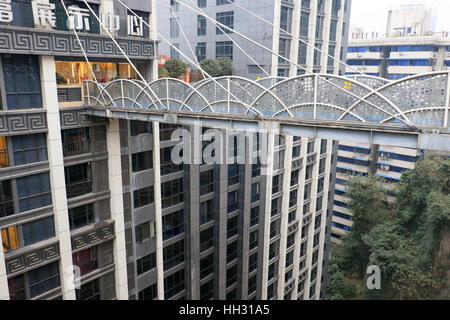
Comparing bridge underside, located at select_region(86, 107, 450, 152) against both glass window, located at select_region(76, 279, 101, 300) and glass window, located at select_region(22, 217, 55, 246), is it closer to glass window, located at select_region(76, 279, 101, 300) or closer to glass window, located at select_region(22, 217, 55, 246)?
glass window, located at select_region(22, 217, 55, 246)

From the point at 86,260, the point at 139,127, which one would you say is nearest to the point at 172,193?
the point at 139,127

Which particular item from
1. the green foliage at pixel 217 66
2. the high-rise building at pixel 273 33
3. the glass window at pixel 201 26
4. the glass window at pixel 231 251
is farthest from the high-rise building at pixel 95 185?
the glass window at pixel 201 26

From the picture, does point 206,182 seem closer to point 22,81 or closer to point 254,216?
point 254,216

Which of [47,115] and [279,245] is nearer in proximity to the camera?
[47,115]

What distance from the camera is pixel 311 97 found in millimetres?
9227

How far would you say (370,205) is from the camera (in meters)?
38.4

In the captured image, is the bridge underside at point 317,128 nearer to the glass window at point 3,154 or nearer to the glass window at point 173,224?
the glass window at point 3,154

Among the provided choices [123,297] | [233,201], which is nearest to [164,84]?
[123,297]

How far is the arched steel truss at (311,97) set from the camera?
769 cm

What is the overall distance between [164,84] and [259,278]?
19294 mm

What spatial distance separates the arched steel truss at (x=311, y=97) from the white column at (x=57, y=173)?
1665mm

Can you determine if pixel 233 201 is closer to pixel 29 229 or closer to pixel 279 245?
pixel 279 245

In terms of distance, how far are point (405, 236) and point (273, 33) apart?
2099 cm

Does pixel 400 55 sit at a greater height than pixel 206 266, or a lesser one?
greater
